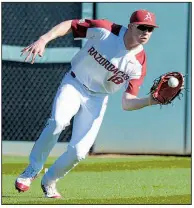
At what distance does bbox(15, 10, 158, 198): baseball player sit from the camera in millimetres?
6777

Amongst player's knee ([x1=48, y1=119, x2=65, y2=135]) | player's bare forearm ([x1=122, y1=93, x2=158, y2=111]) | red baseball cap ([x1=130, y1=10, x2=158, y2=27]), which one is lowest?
player's knee ([x1=48, y1=119, x2=65, y2=135])

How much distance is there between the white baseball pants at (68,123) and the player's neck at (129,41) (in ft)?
1.68

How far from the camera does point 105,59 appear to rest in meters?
6.87

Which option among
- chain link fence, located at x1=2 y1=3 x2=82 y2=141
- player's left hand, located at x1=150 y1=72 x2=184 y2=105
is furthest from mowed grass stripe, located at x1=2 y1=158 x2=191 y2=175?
player's left hand, located at x1=150 y1=72 x2=184 y2=105

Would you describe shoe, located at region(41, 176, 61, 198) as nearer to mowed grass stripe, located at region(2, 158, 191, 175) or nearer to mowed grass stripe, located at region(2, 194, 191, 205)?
mowed grass stripe, located at region(2, 194, 191, 205)

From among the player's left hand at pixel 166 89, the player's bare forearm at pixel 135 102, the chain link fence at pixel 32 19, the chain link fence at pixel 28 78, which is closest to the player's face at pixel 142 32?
the player's left hand at pixel 166 89

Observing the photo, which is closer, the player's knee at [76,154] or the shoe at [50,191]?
the player's knee at [76,154]

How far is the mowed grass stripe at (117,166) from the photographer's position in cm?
999

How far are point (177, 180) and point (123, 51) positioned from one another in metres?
2.50

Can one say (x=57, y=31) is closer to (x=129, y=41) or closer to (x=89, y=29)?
(x=89, y=29)

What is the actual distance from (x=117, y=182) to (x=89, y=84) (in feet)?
6.60

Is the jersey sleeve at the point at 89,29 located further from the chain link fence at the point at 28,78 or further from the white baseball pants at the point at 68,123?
the chain link fence at the point at 28,78

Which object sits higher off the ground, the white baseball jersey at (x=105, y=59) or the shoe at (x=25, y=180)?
the white baseball jersey at (x=105, y=59)

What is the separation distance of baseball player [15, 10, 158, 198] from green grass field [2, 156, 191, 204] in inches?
11.9
